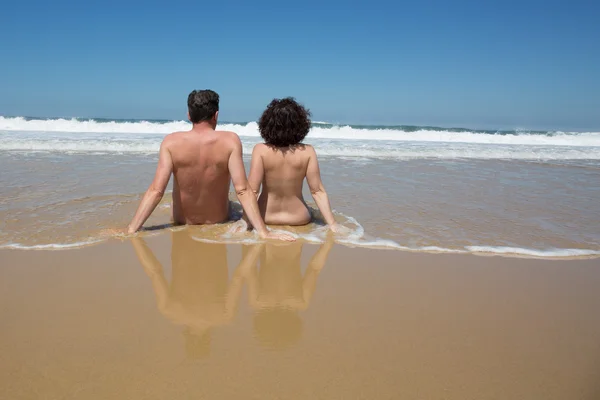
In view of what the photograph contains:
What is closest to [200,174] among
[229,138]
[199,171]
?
[199,171]

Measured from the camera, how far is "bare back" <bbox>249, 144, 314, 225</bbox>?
3750mm

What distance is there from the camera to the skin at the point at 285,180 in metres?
3.75

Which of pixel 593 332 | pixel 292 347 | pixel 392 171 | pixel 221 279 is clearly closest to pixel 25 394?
pixel 292 347

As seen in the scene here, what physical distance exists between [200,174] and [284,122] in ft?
2.92

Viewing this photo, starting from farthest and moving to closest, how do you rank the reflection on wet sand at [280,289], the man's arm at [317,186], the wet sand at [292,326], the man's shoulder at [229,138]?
the man's arm at [317,186] < the man's shoulder at [229,138] < the reflection on wet sand at [280,289] < the wet sand at [292,326]

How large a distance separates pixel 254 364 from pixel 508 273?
198 centimetres

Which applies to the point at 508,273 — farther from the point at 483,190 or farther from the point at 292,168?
the point at 483,190

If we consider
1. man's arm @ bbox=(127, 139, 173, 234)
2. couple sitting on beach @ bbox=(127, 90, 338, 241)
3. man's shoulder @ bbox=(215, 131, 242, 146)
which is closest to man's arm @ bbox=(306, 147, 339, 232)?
couple sitting on beach @ bbox=(127, 90, 338, 241)

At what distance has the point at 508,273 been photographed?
2.76 m

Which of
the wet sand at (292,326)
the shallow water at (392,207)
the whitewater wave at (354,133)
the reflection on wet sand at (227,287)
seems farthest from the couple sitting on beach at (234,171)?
the whitewater wave at (354,133)

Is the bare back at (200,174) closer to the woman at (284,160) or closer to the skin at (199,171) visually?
the skin at (199,171)

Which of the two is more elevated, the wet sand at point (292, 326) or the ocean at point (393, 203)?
the ocean at point (393, 203)

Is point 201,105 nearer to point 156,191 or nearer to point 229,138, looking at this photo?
point 229,138

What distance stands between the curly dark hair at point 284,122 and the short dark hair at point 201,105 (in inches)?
18.1
